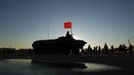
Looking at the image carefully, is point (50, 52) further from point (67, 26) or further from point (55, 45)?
point (67, 26)

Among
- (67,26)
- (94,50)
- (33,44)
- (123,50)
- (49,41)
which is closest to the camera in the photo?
(67,26)

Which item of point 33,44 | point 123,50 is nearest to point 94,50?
point 123,50

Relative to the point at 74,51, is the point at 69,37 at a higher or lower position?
higher

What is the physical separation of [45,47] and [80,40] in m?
17.3

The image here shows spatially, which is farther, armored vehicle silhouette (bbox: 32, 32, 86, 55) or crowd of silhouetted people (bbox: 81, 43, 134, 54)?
crowd of silhouetted people (bbox: 81, 43, 134, 54)

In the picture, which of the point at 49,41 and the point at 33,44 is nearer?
the point at 49,41

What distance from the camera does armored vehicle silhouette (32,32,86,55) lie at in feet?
269

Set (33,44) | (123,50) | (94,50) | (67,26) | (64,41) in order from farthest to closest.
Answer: (94,50)
(123,50)
(33,44)
(64,41)
(67,26)

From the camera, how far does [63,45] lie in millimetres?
82750

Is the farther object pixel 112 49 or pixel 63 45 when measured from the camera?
pixel 112 49

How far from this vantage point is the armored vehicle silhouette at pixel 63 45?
269ft

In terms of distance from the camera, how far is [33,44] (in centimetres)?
9881

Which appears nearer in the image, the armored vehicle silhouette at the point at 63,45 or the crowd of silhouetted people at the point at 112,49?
the armored vehicle silhouette at the point at 63,45

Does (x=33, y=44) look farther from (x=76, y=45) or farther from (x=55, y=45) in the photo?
(x=76, y=45)
